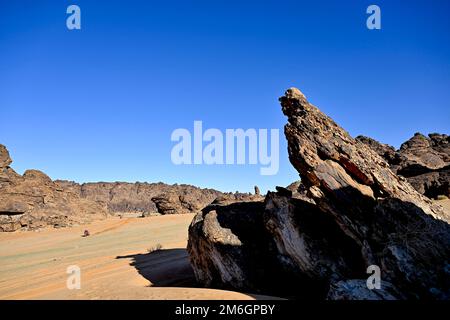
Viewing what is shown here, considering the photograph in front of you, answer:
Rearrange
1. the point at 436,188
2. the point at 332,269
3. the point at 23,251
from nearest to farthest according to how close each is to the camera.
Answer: the point at 332,269 → the point at 23,251 → the point at 436,188

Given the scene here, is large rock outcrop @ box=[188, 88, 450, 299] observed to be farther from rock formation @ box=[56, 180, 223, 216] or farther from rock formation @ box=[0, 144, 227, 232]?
rock formation @ box=[56, 180, 223, 216]

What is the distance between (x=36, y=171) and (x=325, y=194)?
44014 millimetres

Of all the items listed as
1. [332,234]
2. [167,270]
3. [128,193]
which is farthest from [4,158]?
[128,193]

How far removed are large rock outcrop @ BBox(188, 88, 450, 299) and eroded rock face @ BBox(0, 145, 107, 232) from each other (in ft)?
112

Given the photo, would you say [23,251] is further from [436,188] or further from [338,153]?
[436,188]

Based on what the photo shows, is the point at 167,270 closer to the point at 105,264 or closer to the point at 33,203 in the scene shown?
the point at 105,264

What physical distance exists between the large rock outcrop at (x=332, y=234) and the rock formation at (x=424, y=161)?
23.1 m

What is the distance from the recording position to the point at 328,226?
837 centimetres

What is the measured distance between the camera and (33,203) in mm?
38188

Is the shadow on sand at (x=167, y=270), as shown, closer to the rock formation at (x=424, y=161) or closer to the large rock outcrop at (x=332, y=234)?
the large rock outcrop at (x=332, y=234)

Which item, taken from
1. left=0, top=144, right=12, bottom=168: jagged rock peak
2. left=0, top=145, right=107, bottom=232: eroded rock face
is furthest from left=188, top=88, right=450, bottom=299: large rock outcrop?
left=0, top=144, right=12, bottom=168: jagged rock peak
